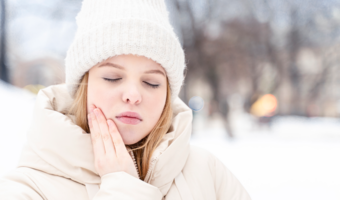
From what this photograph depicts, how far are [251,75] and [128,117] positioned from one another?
24.8ft

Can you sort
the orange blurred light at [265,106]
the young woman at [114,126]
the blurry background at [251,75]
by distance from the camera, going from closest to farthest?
the young woman at [114,126]
the blurry background at [251,75]
the orange blurred light at [265,106]

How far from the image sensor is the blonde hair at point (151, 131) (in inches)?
50.0

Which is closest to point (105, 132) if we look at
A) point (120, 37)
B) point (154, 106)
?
point (154, 106)

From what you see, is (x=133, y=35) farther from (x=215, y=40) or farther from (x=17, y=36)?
(x=215, y=40)

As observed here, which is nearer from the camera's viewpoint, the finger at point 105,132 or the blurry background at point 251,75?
the finger at point 105,132

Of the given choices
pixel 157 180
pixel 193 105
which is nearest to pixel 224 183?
pixel 157 180

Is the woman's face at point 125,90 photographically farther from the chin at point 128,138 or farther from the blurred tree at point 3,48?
the blurred tree at point 3,48

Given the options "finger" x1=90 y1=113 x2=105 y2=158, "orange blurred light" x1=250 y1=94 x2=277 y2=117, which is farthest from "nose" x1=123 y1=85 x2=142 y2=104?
"orange blurred light" x1=250 y1=94 x2=277 y2=117

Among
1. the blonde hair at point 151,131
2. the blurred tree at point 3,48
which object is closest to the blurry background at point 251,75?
the blurred tree at point 3,48

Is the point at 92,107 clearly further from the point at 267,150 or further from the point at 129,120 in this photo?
the point at 267,150

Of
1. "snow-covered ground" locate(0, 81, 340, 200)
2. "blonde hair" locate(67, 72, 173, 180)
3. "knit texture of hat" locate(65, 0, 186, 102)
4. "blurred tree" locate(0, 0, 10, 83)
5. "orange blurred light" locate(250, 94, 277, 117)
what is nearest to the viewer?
"knit texture of hat" locate(65, 0, 186, 102)

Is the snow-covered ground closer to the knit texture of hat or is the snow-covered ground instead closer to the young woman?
the young woman

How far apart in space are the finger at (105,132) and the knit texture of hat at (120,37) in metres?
0.27

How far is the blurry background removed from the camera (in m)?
4.48
